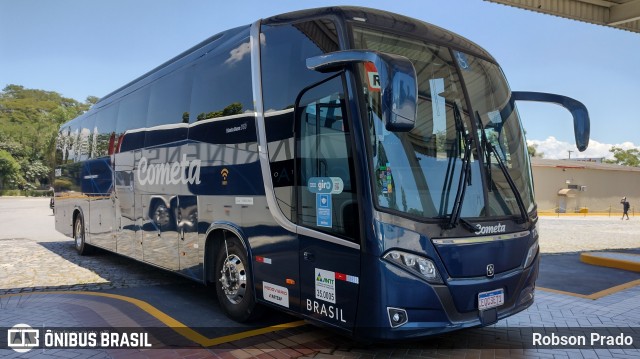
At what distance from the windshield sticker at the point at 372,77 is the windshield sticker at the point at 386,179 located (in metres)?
0.67

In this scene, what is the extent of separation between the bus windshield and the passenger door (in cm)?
31

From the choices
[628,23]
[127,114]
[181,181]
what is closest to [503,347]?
[181,181]

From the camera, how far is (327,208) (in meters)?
4.27

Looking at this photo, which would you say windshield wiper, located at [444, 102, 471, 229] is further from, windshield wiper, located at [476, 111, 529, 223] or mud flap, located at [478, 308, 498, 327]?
mud flap, located at [478, 308, 498, 327]

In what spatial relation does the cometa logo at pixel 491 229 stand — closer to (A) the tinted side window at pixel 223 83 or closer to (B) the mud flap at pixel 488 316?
(B) the mud flap at pixel 488 316

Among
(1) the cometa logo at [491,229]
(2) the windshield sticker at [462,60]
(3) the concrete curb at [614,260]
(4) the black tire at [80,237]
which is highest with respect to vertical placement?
(2) the windshield sticker at [462,60]

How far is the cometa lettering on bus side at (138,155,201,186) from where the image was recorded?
20.5 ft

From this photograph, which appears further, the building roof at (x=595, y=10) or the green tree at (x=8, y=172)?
the green tree at (x=8, y=172)

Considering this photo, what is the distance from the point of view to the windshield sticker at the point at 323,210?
4258 mm

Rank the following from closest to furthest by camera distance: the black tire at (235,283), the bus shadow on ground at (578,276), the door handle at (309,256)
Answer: the door handle at (309,256), the black tire at (235,283), the bus shadow on ground at (578,276)

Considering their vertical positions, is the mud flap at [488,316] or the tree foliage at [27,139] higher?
the tree foliage at [27,139]

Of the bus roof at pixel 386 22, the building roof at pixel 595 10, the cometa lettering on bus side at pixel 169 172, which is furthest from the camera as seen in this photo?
the building roof at pixel 595 10

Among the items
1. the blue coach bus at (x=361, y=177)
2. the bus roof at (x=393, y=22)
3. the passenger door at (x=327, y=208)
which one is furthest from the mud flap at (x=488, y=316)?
the bus roof at (x=393, y=22)

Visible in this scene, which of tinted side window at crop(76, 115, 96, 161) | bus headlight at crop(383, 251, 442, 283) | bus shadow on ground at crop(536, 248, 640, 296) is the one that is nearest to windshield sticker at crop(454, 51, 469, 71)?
bus headlight at crop(383, 251, 442, 283)
